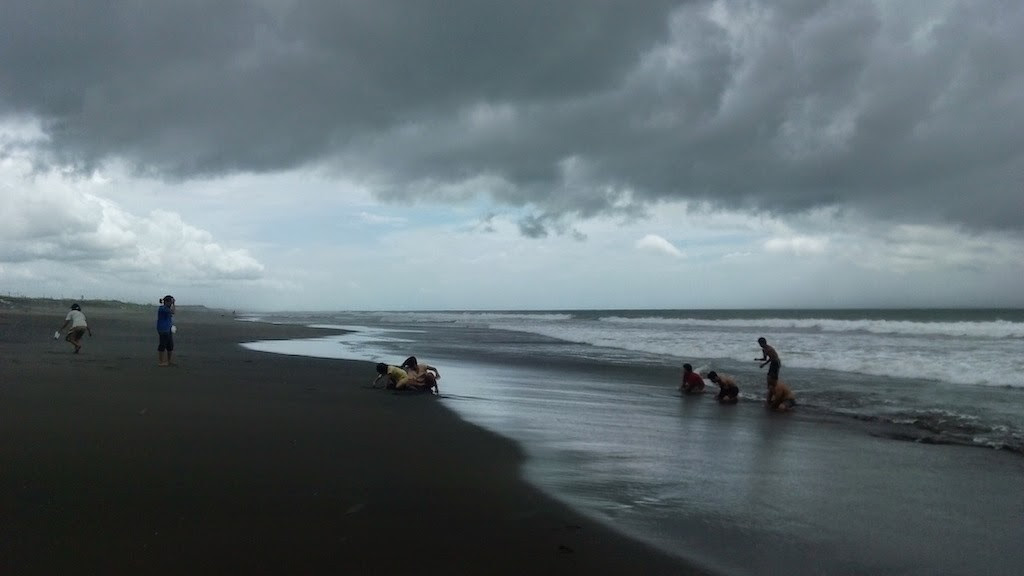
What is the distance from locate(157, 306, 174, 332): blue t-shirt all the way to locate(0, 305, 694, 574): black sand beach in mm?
6309

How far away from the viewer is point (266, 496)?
5535 millimetres

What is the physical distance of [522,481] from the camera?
6750 millimetres

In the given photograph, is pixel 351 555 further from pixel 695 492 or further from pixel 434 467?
pixel 695 492

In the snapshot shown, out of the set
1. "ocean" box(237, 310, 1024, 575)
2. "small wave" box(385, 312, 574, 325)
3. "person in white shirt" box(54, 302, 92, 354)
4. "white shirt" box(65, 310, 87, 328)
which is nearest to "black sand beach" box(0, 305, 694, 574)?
"ocean" box(237, 310, 1024, 575)

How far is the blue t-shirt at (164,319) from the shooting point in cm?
1684

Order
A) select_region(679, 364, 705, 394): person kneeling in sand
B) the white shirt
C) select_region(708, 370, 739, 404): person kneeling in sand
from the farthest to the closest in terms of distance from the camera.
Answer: the white shirt
select_region(679, 364, 705, 394): person kneeling in sand
select_region(708, 370, 739, 404): person kneeling in sand

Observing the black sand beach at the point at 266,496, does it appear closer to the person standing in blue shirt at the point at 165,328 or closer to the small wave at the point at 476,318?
the person standing in blue shirt at the point at 165,328

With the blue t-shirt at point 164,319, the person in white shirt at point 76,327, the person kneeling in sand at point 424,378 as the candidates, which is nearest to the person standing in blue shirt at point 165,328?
the blue t-shirt at point 164,319

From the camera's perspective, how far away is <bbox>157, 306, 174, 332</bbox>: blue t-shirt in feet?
55.3

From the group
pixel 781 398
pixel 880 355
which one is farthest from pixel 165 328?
pixel 880 355

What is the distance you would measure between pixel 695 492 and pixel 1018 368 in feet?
60.0

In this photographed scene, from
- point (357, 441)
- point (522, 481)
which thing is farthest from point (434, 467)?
point (357, 441)

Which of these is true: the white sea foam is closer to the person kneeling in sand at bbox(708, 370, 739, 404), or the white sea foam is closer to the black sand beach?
the person kneeling in sand at bbox(708, 370, 739, 404)

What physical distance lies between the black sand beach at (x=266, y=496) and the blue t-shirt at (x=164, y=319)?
6309mm
